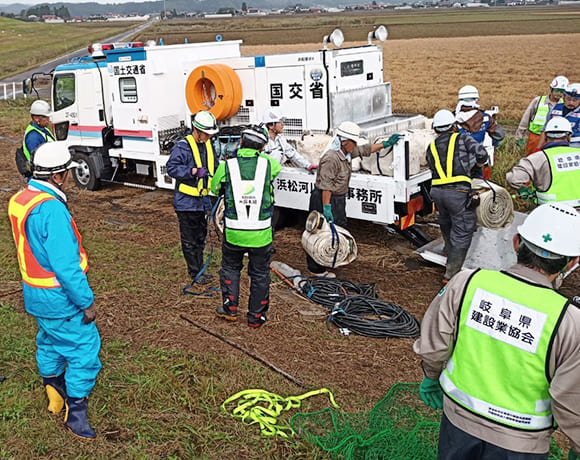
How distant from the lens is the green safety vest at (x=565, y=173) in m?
5.86

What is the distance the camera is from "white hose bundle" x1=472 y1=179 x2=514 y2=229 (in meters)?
7.14

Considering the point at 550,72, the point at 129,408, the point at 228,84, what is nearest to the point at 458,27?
the point at 550,72

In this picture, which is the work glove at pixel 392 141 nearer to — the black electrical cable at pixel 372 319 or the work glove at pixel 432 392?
the black electrical cable at pixel 372 319

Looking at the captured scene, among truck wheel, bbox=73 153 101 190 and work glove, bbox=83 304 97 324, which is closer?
work glove, bbox=83 304 97 324

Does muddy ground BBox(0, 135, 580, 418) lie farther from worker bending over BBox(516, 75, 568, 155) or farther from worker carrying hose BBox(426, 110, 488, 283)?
worker bending over BBox(516, 75, 568, 155)

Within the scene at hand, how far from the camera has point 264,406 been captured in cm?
470

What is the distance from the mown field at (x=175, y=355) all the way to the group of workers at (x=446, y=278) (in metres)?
0.30

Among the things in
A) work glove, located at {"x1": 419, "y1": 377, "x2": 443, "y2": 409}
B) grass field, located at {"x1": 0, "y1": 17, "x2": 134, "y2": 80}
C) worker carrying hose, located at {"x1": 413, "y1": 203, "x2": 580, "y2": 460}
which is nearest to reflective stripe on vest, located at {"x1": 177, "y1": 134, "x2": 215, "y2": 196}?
work glove, located at {"x1": 419, "y1": 377, "x2": 443, "y2": 409}

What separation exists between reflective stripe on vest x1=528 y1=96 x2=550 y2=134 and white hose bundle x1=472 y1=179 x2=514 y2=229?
256 cm

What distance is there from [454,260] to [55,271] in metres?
4.79

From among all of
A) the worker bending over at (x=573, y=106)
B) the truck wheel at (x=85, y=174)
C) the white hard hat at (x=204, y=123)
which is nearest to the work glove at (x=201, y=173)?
the white hard hat at (x=204, y=123)

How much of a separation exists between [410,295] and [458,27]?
8835cm

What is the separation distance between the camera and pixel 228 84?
9500mm

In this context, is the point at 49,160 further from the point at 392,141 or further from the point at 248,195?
the point at 392,141
